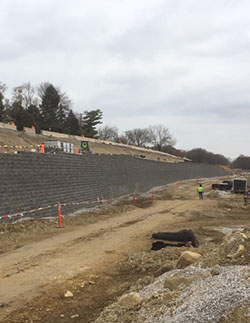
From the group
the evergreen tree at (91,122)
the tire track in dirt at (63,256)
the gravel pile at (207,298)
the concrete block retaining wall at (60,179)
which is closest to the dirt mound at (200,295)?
the gravel pile at (207,298)

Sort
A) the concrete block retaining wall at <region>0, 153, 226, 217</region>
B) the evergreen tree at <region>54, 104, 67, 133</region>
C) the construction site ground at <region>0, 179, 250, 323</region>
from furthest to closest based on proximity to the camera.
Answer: the evergreen tree at <region>54, 104, 67, 133</region> < the concrete block retaining wall at <region>0, 153, 226, 217</region> < the construction site ground at <region>0, 179, 250, 323</region>

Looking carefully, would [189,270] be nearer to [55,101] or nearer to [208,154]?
[55,101]

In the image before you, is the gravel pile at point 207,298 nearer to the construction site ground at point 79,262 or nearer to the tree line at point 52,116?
the construction site ground at point 79,262

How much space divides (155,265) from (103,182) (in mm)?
17997

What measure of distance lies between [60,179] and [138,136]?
114 meters

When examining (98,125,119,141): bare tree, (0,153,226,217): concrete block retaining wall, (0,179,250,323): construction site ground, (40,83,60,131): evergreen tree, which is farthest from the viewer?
(98,125,119,141): bare tree

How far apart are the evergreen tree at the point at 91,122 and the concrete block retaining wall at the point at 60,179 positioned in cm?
5050

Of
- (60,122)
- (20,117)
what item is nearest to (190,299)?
(20,117)

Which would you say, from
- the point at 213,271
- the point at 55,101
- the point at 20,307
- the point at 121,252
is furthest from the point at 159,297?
the point at 55,101

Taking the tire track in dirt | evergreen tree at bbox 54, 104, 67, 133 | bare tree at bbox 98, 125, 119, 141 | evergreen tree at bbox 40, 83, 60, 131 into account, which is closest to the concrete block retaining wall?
the tire track in dirt

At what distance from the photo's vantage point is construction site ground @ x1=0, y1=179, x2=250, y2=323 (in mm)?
6055

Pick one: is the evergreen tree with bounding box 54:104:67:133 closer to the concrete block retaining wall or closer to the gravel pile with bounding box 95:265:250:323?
the concrete block retaining wall

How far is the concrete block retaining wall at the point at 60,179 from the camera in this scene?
14336 mm

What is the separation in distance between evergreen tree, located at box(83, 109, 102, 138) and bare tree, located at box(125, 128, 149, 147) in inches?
1536
